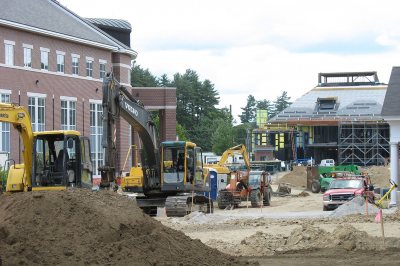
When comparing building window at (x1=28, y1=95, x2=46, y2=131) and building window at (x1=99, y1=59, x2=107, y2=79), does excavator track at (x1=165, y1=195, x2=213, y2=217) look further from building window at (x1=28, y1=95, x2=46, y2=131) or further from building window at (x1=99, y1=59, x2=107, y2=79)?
building window at (x1=99, y1=59, x2=107, y2=79)

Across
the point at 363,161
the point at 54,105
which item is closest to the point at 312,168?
the point at 54,105

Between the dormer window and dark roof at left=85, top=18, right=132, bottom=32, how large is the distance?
42.5m

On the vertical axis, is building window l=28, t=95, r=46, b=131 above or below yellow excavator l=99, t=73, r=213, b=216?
above

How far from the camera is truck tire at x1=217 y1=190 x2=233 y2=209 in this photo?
42500 mm

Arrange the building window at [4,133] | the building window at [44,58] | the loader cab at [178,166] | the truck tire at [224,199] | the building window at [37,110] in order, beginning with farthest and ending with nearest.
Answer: the building window at [44,58]
the building window at [37,110]
the building window at [4,133]
the truck tire at [224,199]
the loader cab at [178,166]

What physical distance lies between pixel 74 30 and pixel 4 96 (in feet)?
31.5

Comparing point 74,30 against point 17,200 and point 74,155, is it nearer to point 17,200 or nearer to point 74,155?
point 74,155

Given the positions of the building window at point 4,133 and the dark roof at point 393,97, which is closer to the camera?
the dark roof at point 393,97

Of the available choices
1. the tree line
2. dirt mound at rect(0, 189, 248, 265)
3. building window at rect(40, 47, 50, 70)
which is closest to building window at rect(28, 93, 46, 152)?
building window at rect(40, 47, 50, 70)

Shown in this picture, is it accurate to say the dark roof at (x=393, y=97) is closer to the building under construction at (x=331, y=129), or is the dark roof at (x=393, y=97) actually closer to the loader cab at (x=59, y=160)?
the loader cab at (x=59, y=160)

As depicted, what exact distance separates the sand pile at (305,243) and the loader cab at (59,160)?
5.93 meters

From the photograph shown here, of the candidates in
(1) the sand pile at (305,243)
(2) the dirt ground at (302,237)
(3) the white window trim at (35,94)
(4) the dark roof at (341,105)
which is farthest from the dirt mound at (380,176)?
(1) the sand pile at (305,243)

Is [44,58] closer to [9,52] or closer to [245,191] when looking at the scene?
[9,52]

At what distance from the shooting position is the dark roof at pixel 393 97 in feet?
125
